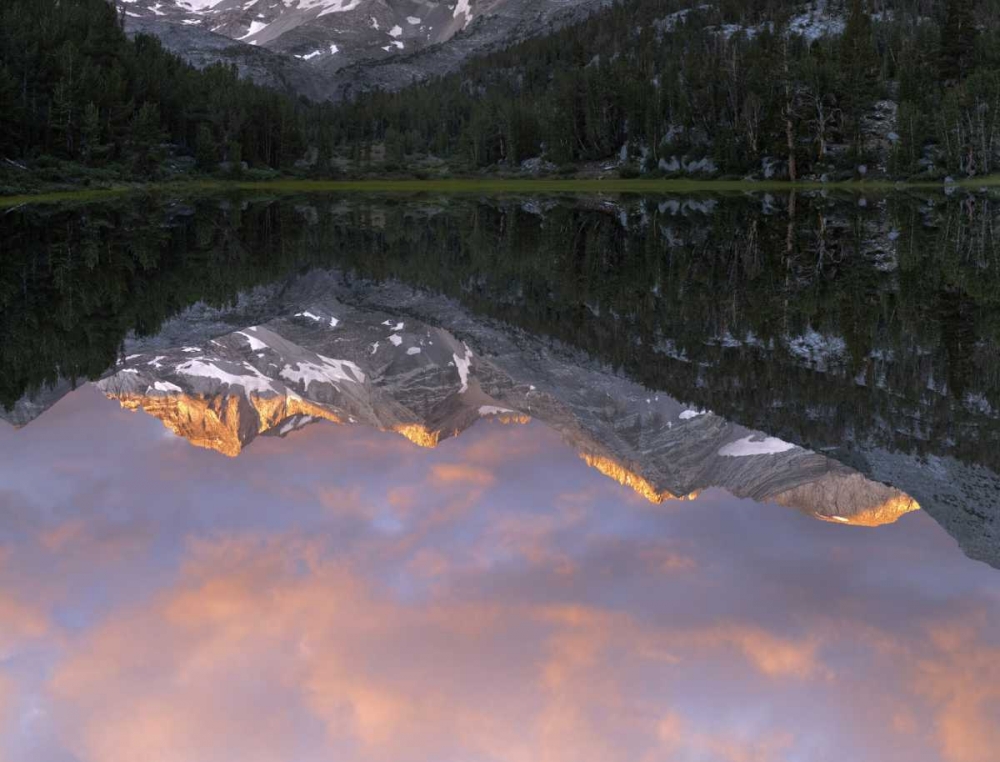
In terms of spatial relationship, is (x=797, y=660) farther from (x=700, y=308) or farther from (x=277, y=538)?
(x=700, y=308)

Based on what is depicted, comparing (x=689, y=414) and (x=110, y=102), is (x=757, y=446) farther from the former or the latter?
(x=110, y=102)

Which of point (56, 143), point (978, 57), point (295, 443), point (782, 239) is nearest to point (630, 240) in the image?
point (782, 239)

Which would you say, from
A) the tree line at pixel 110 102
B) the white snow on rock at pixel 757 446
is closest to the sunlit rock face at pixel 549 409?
the white snow on rock at pixel 757 446

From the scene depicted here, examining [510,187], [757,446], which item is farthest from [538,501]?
[510,187]

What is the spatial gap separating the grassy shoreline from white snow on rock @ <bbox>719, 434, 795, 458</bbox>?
204 feet

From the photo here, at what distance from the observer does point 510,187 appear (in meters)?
117

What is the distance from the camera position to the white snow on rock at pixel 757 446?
38.0 ft

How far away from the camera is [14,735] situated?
4793mm

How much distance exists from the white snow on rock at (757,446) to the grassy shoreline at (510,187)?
2450 inches

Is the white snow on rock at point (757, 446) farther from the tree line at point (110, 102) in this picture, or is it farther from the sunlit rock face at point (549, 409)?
the tree line at point (110, 102)

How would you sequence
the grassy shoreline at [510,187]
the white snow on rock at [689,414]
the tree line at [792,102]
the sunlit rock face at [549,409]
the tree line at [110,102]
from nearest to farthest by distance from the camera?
the sunlit rock face at [549,409] < the white snow on rock at [689,414] < the grassy shoreline at [510,187] < the tree line at [110,102] < the tree line at [792,102]

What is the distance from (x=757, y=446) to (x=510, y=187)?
10833 cm

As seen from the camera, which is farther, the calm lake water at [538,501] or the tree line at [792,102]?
the tree line at [792,102]

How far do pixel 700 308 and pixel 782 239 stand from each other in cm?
1589
